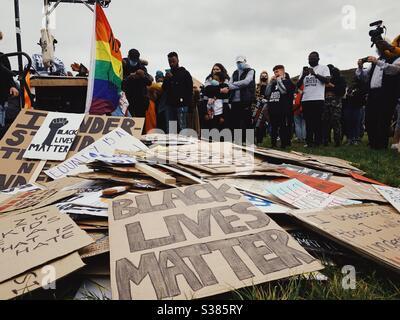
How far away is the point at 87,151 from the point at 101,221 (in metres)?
1.48

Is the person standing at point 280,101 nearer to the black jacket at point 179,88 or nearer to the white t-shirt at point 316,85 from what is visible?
the white t-shirt at point 316,85

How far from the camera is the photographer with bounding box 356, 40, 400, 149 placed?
5.56 meters

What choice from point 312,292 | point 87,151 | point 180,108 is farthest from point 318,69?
point 312,292

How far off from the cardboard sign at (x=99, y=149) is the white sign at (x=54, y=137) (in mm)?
178

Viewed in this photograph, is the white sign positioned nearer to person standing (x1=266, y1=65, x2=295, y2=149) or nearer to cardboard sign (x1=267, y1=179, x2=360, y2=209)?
cardboard sign (x1=267, y1=179, x2=360, y2=209)

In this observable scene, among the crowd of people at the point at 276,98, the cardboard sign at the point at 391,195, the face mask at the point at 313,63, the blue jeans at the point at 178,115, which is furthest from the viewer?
the face mask at the point at 313,63

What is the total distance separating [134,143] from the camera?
337cm

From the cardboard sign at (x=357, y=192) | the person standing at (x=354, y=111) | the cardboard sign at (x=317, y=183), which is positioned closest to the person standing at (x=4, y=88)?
the cardboard sign at (x=317, y=183)

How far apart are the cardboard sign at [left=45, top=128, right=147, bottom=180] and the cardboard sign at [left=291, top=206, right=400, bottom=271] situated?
70.6 inches

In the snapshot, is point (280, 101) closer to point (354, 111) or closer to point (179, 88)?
point (179, 88)

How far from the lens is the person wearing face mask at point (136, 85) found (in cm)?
598

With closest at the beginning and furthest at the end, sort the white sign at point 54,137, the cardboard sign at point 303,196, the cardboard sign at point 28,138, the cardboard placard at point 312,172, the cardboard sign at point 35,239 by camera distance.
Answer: the cardboard sign at point 35,239 → the cardboard sign at point 303,196 → the cardboard placard at point 312,172 → the cardboard sign at point 28,138 → the white sign at point 54,137

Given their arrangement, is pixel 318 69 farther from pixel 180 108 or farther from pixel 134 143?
pixel 134 143
